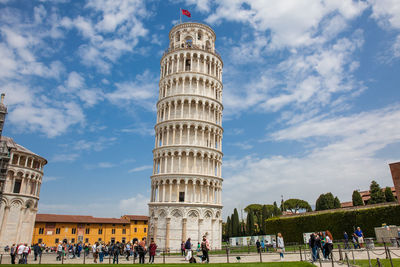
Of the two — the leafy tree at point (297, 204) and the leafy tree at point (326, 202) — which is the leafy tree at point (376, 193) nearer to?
the leafy tree at point (326, 202)

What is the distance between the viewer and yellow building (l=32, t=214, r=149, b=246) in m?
62.8

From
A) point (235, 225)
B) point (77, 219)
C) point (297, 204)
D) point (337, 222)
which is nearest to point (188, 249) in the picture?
point (337, 222)

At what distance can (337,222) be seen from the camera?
35.5 m

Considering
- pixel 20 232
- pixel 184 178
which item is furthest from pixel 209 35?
pixel 20 232

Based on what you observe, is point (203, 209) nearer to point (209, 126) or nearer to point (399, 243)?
point (209, 126)

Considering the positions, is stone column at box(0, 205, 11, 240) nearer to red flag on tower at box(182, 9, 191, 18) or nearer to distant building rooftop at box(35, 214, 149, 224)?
distant building rooftop at box(35, 214, 149, 224)

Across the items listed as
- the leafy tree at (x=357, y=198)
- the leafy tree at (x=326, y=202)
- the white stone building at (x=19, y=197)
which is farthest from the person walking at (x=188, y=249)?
the leafy tree at (x=326, y=202)

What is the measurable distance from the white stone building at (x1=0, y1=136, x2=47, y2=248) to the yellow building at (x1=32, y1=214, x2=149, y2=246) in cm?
1770

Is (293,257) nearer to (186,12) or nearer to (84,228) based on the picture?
(186,12)

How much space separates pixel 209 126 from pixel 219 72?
1095cm

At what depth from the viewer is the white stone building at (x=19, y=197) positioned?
141 feet

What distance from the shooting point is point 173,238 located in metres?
36.3

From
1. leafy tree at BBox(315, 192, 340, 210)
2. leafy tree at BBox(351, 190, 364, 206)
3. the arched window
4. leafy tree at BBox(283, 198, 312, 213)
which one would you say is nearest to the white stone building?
the arched window

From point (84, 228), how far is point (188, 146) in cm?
4375
